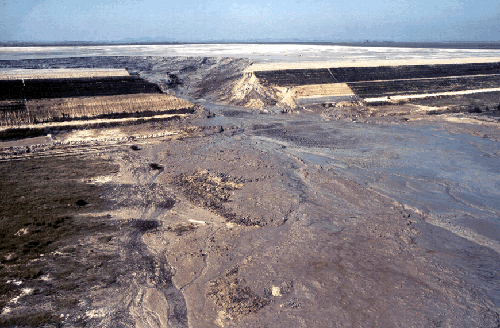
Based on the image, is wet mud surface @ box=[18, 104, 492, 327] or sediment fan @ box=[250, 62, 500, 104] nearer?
wet mud surface @ box=[18, 104, 492, 327]

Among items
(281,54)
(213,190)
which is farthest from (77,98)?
(281,54)

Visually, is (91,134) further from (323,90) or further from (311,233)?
(323,90)

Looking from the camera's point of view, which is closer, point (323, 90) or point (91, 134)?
point (91, 134)

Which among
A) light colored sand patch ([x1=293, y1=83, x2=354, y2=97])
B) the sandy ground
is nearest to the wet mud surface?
light colored sand patch ([x1=293, y1=83, x2=354, y2=97])

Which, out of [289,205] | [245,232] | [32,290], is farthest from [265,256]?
[32,290]

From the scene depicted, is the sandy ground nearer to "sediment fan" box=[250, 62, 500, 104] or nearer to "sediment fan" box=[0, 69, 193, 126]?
"sediment fan" box=[250, 62, 500, 104]

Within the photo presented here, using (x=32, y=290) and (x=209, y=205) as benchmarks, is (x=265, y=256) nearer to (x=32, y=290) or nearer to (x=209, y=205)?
(x=209, y=205)
